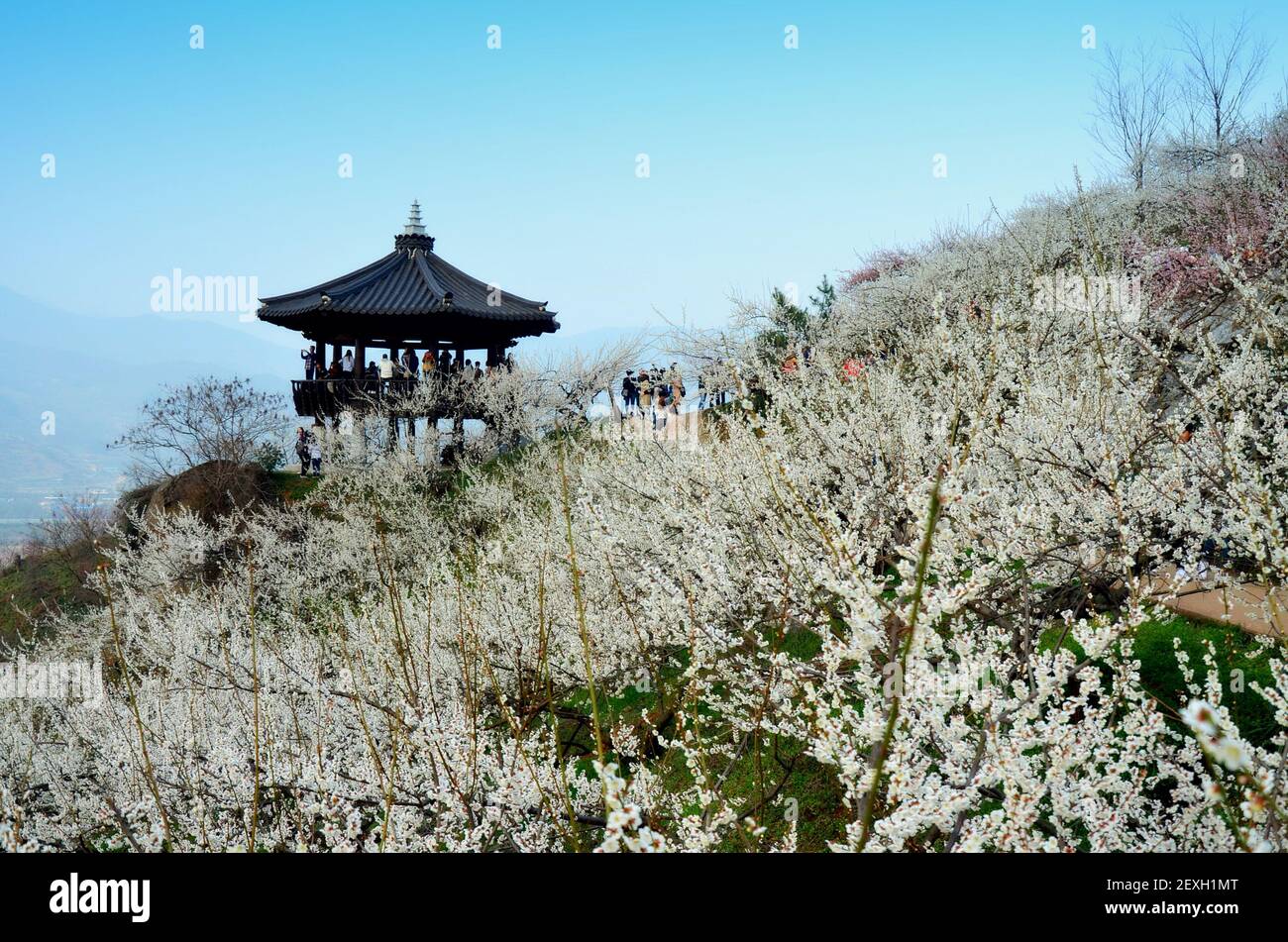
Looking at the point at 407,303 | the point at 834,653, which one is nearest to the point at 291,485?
the point at 407,303

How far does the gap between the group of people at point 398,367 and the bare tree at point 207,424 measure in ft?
9.51

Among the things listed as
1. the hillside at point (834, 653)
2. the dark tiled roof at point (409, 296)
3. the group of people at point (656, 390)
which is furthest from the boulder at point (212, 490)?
the group of people at point (656, 390)

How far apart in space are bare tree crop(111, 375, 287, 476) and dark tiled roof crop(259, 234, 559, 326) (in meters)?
3.95

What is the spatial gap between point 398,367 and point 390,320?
1.53 m

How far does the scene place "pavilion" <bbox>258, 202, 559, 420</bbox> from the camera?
21.5 metres

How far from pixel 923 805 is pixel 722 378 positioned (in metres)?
17.4

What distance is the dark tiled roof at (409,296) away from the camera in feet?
70.1

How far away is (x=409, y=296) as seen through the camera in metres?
22.5

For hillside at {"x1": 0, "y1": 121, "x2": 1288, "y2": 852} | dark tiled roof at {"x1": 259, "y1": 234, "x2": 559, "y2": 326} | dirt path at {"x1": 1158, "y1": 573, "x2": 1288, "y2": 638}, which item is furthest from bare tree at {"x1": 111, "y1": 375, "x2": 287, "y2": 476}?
dirt path at {"x1": 1158, "y1": 573, "x2": 1288, "y2": 638}

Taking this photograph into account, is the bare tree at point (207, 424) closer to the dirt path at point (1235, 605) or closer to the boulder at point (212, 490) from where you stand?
the boulder at point (212, 490)

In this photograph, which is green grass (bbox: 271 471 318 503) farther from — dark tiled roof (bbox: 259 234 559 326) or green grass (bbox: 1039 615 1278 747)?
green grass (bbox: 1039 615 1278 747)

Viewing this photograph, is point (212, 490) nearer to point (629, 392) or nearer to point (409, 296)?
point (409, 296)
